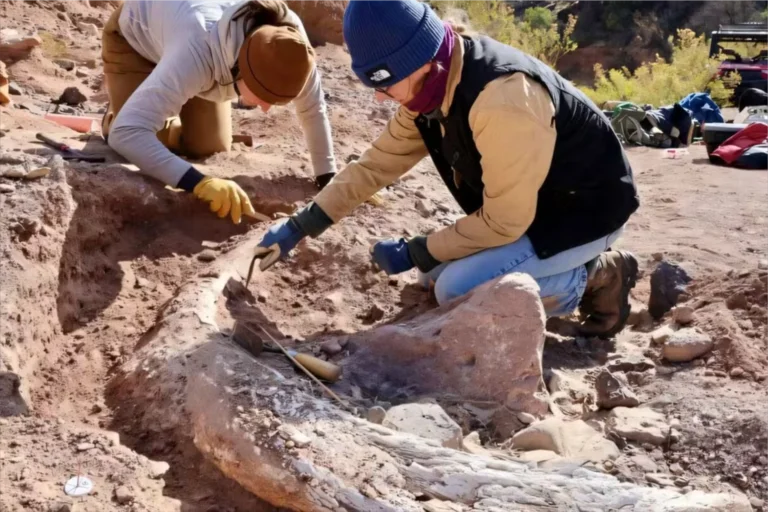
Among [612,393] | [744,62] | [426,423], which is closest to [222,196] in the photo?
[426,423]

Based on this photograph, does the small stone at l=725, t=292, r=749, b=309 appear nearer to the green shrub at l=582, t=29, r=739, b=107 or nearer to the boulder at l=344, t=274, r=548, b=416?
the boulder at l=344, t=274, r=548, b=416

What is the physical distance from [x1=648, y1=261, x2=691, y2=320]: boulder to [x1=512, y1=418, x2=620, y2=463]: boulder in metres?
1.14

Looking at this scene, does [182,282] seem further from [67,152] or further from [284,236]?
[67,152]

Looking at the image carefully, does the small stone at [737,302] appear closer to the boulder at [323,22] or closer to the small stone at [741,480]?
the small stone at [741,480]

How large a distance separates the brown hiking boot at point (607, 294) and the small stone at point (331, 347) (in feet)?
2.98

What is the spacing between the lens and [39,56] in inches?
217

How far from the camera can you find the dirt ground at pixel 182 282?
6.07 ft

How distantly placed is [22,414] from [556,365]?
1621 mm

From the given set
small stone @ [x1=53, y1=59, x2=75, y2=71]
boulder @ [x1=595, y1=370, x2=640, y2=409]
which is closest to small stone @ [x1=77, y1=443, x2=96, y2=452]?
boulder @ [x1=595, y1=370, x2=640, y2=409]

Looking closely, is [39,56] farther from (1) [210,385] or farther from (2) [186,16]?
(1) [210,385]

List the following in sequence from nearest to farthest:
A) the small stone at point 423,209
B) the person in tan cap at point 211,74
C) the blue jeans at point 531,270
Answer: the blue jeans at point 531,270 → the person in tan cap at point 211,74 → the small stone at point 423,209

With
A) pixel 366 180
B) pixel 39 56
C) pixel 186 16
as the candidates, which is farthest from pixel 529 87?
pixel 39 56

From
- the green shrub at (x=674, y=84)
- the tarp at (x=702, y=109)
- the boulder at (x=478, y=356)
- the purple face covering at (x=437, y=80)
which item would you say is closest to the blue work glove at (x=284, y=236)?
the boulder at (x=478, y=356)

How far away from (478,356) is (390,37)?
884 millimetres
